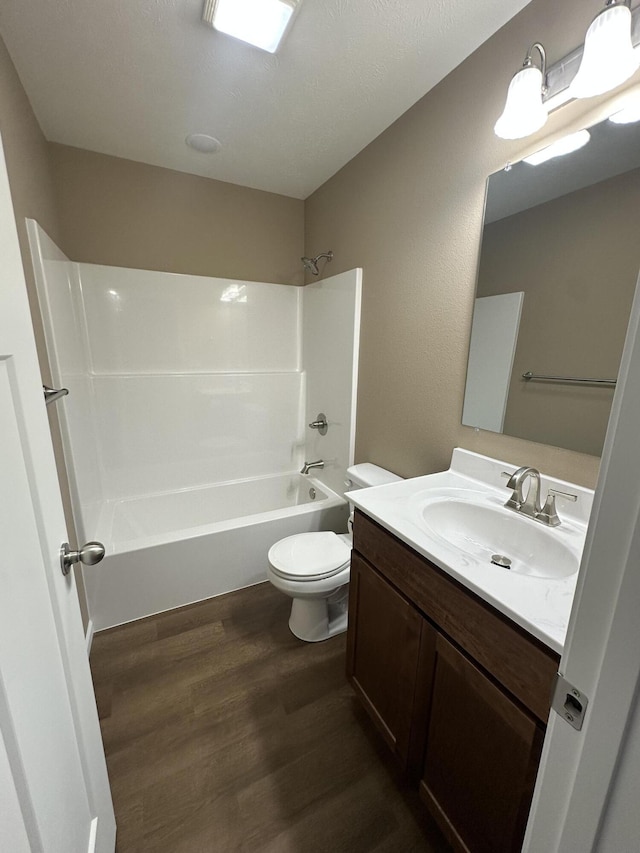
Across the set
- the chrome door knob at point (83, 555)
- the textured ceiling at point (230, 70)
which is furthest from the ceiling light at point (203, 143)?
the chrome door knob at point (83, 555)

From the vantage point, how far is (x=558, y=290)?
1.11 meters

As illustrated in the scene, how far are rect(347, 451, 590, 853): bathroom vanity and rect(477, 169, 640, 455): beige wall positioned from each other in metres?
0.25

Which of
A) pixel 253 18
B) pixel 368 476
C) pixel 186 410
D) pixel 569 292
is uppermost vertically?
pixel 253 18

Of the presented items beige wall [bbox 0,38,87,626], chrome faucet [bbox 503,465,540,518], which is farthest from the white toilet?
beige wall [bbox 0,38,87,626]

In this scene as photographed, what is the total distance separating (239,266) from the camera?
247 centimetres

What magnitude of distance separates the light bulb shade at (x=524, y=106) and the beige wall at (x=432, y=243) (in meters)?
0.09

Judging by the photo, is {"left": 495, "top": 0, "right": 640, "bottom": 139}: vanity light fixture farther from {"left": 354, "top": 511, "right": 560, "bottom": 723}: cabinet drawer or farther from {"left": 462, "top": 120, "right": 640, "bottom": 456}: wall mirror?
{"left": 354, "top": 511, "right": 560, "bottom": 723}: cabinet drawer

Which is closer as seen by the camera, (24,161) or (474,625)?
(474,625)

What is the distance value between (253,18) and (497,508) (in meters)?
Result: 1.83

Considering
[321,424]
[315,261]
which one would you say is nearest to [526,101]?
[315,261]

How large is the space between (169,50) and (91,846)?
2.42m

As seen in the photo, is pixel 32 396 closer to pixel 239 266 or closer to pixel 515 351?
pixel 515 351

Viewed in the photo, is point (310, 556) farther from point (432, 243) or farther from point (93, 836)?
point (432, 243)

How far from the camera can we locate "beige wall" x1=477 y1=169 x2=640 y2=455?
98 cm
